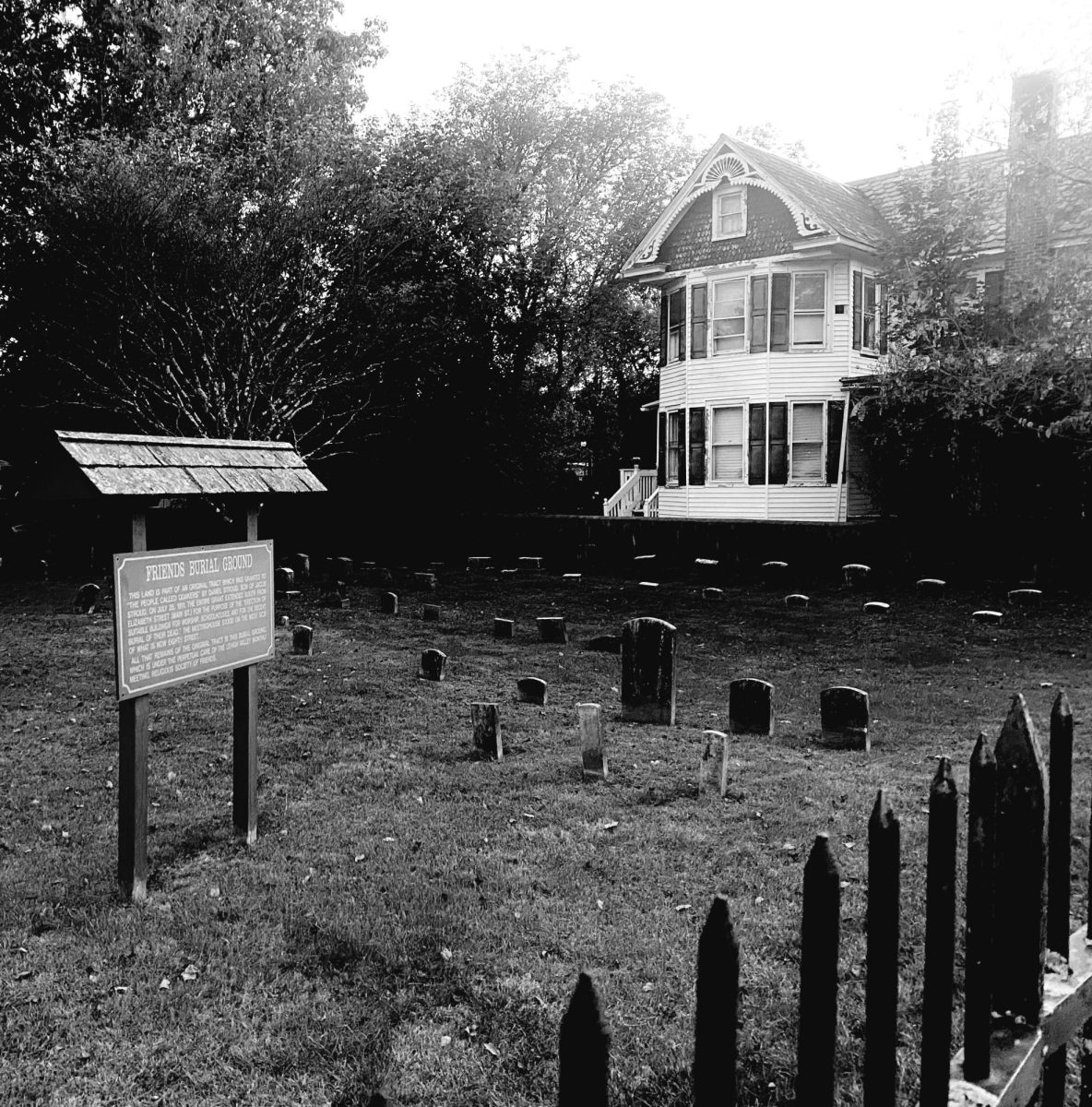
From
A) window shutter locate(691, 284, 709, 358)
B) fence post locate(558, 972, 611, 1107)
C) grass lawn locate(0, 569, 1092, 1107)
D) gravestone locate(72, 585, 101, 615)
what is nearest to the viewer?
fence post locate(558, 972, 611, 1107)

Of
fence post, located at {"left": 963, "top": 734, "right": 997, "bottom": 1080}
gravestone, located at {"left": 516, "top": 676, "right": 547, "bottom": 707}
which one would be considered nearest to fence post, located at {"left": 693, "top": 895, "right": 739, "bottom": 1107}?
fence post, located at {"left": 963, "top": 734, "right": 997, "bottom": 1080}

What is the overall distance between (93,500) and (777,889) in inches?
176

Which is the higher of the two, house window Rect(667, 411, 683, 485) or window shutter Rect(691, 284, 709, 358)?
window shutter Rect(691, 284, 709, 358)

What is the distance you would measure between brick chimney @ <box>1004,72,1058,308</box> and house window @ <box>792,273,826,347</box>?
29.9ft

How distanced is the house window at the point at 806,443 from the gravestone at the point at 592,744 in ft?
66.8

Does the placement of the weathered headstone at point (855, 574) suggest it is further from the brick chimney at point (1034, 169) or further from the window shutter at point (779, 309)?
the window shutter at point (779, 309)

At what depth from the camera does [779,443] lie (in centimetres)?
2742

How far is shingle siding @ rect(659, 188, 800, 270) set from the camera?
88.2 ft

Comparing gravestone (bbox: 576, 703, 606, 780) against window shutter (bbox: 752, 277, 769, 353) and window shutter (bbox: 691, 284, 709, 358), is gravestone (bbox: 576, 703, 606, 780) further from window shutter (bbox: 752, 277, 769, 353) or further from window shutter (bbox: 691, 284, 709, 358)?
window shutter (bbox: 691, 284, 709, 358)

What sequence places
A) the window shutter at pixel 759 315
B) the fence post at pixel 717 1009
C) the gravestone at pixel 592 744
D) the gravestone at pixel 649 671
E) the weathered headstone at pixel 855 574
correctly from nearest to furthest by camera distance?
the fence post at pixel 717 1009
the gravestone at pixel 592 744
the gravestone at pixel 649 671
the weathered headstone at pixel 855 574
the window shutter at pixel 759 315

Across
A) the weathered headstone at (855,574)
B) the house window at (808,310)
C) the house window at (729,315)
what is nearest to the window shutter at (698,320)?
the house window at (729,315)

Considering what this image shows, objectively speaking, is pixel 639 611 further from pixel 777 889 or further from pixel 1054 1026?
pixel 1054 1026

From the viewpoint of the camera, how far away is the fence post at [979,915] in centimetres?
238

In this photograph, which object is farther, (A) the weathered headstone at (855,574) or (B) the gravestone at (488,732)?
(A) the weathered headstone at (855,574)
